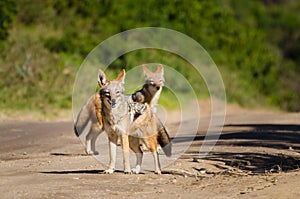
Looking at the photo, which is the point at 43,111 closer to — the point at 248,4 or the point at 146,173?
the point at 146,173

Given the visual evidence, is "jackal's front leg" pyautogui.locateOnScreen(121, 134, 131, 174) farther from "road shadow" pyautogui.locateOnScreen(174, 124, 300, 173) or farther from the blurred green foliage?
the blurred green foliage

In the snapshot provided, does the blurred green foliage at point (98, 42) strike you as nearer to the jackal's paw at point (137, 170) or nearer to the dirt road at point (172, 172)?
the dirt road at point (172, 172)

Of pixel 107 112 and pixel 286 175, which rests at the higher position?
pixel 107 112

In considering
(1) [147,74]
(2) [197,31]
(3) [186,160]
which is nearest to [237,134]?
(3) [186,160]

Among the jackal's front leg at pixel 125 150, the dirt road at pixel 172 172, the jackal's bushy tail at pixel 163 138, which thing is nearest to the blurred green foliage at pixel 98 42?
the dirt road at pixel 172 172

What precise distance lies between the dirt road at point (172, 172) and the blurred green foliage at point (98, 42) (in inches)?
375

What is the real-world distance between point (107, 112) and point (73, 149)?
16.2 ft

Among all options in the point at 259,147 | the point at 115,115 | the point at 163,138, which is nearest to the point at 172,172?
the point at 163,138

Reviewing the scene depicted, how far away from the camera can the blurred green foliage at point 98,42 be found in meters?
27.9

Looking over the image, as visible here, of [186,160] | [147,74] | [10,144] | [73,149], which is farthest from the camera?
[10,144]

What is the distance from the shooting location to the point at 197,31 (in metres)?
43.3

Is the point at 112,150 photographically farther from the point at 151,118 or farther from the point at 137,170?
the point at 151,118

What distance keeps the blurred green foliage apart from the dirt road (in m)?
9.52

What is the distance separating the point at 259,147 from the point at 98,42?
20254 millimetres
